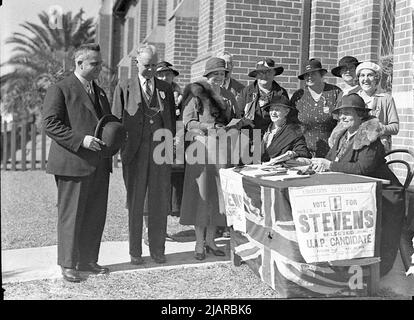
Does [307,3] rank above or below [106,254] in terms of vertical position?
above

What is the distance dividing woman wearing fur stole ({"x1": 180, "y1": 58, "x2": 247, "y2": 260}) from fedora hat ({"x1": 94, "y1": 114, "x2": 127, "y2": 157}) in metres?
0.80

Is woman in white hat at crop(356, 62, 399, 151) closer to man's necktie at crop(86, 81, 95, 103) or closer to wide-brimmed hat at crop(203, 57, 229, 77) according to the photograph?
wide-brimmed hat at crop(203, 57, 229, 77)

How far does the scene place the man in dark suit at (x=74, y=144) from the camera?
416cm

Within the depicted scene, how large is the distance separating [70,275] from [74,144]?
101 centimetres

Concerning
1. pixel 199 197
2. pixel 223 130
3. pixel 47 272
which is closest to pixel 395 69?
pixel 223 130

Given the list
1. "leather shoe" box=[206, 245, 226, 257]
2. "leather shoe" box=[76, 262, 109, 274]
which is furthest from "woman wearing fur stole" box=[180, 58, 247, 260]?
"leather shoe" box=[76, 262, 109, 274]

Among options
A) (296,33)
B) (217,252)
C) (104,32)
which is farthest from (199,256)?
(104,32)

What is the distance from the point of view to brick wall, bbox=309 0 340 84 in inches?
268

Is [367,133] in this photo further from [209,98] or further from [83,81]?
[83,81]

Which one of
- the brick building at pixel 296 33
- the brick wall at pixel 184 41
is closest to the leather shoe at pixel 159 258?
the brick building at pixel 296 33

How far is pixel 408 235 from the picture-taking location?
4137mm

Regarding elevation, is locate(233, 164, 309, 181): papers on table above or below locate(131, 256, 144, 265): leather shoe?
above

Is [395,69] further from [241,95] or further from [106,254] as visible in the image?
[106,254]
